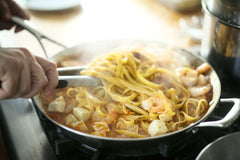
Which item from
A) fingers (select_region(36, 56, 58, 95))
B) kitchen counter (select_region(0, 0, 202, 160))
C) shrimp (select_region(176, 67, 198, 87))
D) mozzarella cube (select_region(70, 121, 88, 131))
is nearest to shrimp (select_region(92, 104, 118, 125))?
mozzarella cube (select_region(70, 121, 88, 131))

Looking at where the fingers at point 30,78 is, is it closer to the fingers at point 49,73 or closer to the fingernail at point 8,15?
the fingers at point 49,73

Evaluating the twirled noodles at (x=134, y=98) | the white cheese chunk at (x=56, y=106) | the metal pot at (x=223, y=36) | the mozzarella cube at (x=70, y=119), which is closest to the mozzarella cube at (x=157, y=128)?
the twirled noodles at (x=134, y=98)

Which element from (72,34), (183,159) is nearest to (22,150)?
(183,159)

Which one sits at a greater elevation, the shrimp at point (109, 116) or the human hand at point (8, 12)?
the human hand at point (8, 12)

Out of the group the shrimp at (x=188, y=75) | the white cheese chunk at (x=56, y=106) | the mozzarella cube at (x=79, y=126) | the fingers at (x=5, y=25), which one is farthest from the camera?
the shrimp at (x=188, y=75)

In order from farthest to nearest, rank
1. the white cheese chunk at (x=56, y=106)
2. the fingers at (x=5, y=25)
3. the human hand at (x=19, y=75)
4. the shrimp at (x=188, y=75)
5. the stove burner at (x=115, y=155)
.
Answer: the shrimp at (x=188, y=75) < the fingers at (x=5, y=25) < the white cheese chunk at (x=56, y=106) < the stove burner at (x=115, y=155) < the human hand at (x=19, y=75)

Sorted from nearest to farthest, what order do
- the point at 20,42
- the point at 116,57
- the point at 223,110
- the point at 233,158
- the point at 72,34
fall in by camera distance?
the point at 233,158, the point at 223,110, the point at 116,57, the point at 20,42, the point at 72,34

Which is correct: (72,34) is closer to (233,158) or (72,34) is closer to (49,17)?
(49,17)
